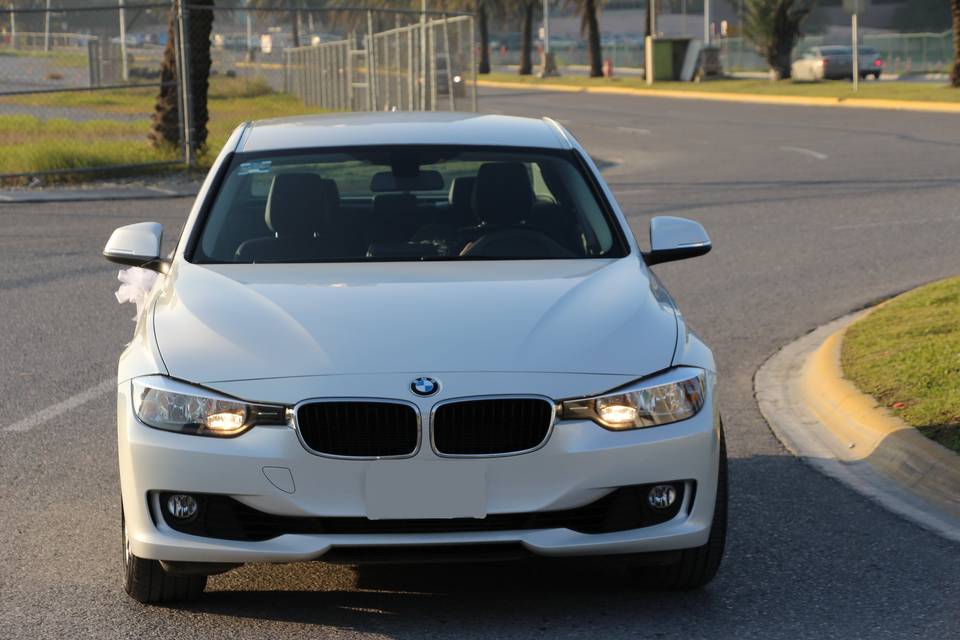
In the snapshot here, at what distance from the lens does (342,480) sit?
4359mm

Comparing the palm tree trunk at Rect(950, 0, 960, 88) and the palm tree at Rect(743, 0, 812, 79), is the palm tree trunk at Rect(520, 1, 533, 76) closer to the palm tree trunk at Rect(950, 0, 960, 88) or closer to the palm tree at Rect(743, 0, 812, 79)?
the palm tree at Rect(743, 0, 812, 79)

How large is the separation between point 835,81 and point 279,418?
2156 inches

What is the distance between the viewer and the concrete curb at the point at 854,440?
20.3 ft

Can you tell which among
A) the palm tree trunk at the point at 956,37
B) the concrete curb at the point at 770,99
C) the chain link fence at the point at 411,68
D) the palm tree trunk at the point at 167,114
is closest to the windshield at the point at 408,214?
the chain link fence at the point at 411,68

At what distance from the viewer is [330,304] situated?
495cm

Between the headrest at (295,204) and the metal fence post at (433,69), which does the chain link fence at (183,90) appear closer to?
the metal fence post at (433,69)

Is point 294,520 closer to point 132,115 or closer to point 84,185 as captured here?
point 84,185

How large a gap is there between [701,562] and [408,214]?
200cm

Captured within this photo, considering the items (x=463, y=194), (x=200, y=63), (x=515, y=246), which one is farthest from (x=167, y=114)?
(x=515, y=246)

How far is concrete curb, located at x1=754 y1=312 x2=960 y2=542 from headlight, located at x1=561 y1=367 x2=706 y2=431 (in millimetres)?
1597

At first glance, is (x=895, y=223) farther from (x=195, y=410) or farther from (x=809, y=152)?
(x=195, y=410)

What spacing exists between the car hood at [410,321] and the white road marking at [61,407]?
2354 mm

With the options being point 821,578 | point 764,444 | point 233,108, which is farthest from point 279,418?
point 233,108

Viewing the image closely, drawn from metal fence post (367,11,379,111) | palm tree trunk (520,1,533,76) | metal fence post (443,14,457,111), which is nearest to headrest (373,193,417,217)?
metal fence post (443,14,457,111)
